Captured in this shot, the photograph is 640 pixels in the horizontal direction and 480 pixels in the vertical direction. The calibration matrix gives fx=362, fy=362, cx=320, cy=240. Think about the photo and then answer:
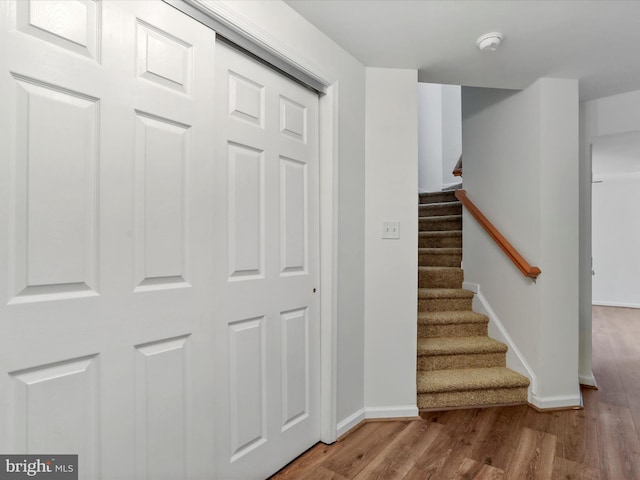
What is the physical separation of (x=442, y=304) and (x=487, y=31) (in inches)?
77.5

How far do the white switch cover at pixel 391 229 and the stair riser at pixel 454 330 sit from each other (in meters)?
0.90

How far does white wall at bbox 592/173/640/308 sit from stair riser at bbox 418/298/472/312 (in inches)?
186

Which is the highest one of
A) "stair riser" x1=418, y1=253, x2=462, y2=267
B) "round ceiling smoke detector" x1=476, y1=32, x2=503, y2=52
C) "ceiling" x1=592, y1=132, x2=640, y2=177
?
"round ceiling smoke detector" x1=476, y1=32, x2=503, y2=52

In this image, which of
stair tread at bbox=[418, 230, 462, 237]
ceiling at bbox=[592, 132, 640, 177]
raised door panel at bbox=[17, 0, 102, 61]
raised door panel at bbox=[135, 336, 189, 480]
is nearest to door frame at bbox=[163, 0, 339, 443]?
raised door panel at bbox=[135, 336, 189, 480]

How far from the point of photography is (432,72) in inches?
90.8

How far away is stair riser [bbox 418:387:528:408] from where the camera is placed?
7.69ft

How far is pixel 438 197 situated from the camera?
4.15 meters

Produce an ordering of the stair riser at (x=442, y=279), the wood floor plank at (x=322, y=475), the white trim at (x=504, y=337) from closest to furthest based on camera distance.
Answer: the wood floor plank at (x=322, y=475) < the white trim at (x=504, y=337) < the stair riser at (x=442, y=279)

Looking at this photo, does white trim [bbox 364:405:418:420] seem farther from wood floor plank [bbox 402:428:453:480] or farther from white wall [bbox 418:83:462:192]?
white wall [bbox 418:83:462:192]

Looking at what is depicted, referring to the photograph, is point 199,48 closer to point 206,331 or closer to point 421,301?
point 206,331

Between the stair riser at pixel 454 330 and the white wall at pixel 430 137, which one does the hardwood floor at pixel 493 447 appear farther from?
the white wall at pixel 430 137

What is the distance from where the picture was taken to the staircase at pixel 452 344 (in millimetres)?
2377

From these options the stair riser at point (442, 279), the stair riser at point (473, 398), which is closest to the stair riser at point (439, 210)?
the stair riser at point (442, 279)

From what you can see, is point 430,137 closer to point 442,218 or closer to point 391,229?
point 442,218
